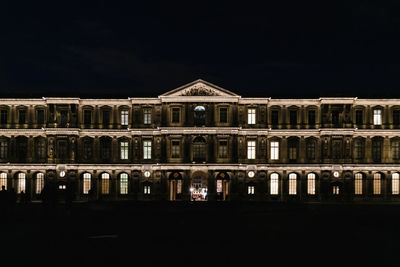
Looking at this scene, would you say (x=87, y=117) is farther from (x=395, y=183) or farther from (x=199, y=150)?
(x=395, y=183)

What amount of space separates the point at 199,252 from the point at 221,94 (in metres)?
36.4

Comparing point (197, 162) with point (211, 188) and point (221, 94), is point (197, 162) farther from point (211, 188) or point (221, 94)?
point (221, 94)

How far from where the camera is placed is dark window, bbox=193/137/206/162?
5062cm

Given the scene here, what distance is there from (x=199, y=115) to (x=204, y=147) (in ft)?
11.6

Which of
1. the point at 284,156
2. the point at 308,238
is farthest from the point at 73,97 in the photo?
the point at 308,238

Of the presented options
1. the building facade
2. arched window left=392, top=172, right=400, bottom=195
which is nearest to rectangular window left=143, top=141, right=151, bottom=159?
the building facade

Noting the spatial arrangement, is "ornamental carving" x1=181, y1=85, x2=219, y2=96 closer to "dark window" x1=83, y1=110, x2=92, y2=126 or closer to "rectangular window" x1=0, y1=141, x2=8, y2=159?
"dark window" x1=83, y1=110, x2=92, y2=126

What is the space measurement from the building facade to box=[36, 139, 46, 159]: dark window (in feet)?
0.37

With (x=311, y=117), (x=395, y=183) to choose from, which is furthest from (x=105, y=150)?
(x=395, y=183)

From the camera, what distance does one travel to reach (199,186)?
52.3 meters

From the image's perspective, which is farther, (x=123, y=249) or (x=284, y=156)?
(x=284, y=156)

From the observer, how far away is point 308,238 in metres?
18.8

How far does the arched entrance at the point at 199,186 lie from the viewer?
1984 inches

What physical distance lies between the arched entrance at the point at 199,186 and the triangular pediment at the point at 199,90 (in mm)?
8709
